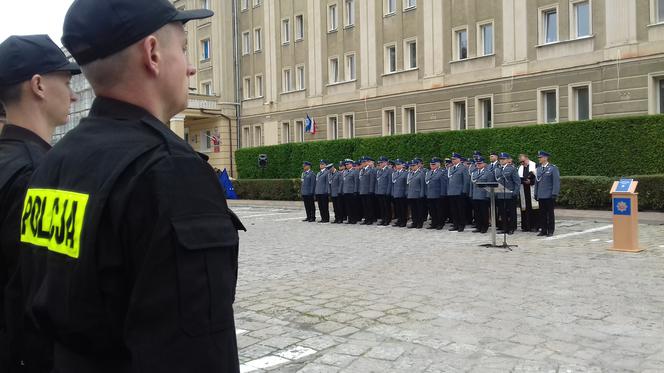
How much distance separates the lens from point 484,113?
27656mm

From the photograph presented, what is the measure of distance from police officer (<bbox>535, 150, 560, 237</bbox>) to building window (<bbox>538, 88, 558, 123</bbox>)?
1101cm

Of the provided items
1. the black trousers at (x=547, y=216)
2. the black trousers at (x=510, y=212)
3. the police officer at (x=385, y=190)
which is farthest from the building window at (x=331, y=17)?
the black trousers at (x=547, y=216)

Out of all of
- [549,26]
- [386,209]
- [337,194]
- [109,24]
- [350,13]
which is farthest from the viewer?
[350,13]

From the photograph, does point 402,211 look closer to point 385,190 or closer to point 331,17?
point 385,190

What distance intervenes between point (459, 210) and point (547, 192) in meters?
2.51

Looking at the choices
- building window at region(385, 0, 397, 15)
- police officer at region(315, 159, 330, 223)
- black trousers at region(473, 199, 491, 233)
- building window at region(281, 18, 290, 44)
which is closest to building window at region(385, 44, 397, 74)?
building window at region(385, 0, 397, 15)

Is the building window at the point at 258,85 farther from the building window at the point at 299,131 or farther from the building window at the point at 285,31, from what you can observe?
the building window at the point at 299,131

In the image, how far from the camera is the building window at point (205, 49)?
46219mm

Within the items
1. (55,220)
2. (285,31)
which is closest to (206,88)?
(285,31)

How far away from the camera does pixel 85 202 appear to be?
1.61 metres

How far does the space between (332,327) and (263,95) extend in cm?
3693

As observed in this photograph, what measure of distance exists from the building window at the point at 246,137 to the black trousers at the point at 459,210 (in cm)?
2868

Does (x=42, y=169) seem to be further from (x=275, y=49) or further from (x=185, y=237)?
(x=275, y=49)

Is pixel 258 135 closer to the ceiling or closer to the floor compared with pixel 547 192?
closer to the ceiling
